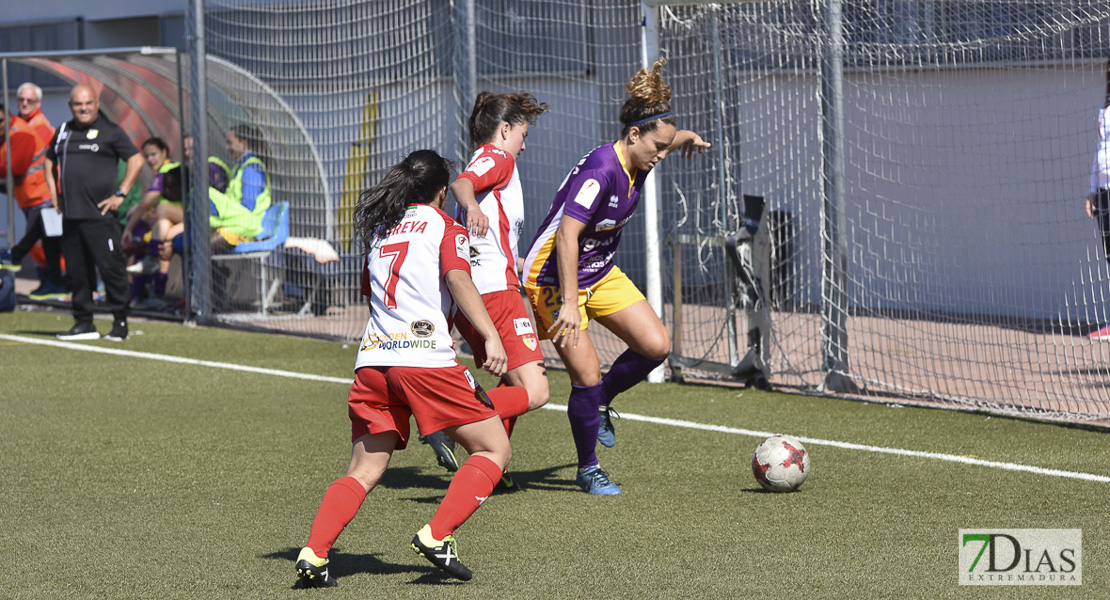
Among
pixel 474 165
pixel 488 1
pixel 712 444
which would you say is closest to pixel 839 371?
pixel 712 444

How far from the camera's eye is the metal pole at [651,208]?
30.8 ft

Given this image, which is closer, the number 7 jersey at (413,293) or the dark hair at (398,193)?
Answer: the number 7 jersey at (413,293)

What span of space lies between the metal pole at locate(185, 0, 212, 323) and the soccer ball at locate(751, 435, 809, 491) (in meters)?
8.44

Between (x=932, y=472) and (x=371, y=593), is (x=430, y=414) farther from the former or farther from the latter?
(x=932, y=472)

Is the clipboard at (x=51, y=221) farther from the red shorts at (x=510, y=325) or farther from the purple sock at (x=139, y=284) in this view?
the red shorts at (x=510, y=325)

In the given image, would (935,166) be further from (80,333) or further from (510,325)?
(80,333)

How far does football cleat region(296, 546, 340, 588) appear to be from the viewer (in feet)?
14.4

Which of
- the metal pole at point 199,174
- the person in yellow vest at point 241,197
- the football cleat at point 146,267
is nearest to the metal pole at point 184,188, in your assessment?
the metal pole at point 199,174

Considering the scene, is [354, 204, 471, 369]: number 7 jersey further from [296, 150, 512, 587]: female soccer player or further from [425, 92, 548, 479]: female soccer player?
[425, 92, 548, 479]: female soccer player

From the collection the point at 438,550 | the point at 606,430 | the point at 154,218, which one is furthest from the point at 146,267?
the point at 438,550

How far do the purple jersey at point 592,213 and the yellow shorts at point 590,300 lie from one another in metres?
0.04

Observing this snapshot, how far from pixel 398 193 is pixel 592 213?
151cm

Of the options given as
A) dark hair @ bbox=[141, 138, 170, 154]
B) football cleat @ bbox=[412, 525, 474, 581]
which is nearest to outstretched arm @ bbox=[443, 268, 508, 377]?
football cleat @ bbox=[412, 525, 474, 581]

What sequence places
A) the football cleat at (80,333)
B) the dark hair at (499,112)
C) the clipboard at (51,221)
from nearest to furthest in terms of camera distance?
1. the dark hair at (499,112)
2. the football cleat at (80,333)
3. the clipboard at (51,221)
